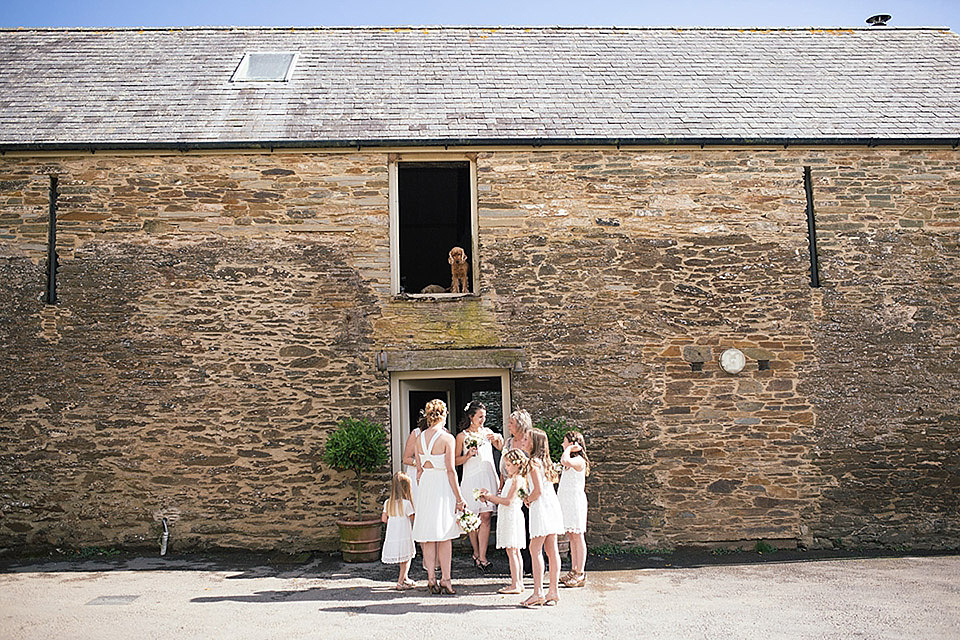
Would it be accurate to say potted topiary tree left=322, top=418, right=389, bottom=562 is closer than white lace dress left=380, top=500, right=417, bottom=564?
No

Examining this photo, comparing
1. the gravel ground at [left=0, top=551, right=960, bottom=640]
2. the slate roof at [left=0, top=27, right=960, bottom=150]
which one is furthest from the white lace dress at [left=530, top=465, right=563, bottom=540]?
the slate roof at [left=0, top=27, right=960, bottom=150]

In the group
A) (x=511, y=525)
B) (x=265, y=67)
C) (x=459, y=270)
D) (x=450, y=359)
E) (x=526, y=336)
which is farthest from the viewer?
(x=265, y=67)

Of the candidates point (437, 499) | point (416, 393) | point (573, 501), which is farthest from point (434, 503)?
point (416, 393)

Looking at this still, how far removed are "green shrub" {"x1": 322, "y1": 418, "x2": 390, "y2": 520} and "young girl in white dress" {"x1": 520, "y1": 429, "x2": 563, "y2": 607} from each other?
8.50 feet

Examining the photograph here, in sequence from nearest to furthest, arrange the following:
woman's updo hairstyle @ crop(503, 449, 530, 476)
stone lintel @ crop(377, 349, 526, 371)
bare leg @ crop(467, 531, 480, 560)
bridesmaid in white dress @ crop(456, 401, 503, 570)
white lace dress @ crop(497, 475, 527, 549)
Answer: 1. woman's updo hairstyle @ crop(503, 449, 530, 476)
2. white lace dress @ crop(497, 475, 527, 549)
3. bridesmaid in white dress @ crop(456, 401, 503, 570)
4. bare leg @ crop(467, 531, 480, 560)
5. stone lintel @ crop(377, 349, 526, 371)

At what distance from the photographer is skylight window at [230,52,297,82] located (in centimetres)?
1089

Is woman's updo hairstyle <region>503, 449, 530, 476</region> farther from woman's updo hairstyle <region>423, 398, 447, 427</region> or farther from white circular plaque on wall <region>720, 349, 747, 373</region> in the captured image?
white circular plaque on wall <region>720, 349, 747, 373</region>

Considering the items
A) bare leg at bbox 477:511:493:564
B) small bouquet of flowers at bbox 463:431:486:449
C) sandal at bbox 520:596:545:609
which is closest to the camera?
sandal at bbox 520:596:545:609

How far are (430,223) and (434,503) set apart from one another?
8.65 m

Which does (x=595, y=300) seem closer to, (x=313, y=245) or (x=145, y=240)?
(x=313, y=245)

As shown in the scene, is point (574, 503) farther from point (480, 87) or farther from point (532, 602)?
point (480, 87)

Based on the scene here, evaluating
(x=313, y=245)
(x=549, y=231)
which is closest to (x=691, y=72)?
(x=549, y=231)

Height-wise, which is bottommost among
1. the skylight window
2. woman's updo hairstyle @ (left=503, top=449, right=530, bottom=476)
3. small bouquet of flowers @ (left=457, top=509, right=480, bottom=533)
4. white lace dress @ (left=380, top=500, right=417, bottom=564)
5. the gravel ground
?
the gravel ground

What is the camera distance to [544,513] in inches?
249
